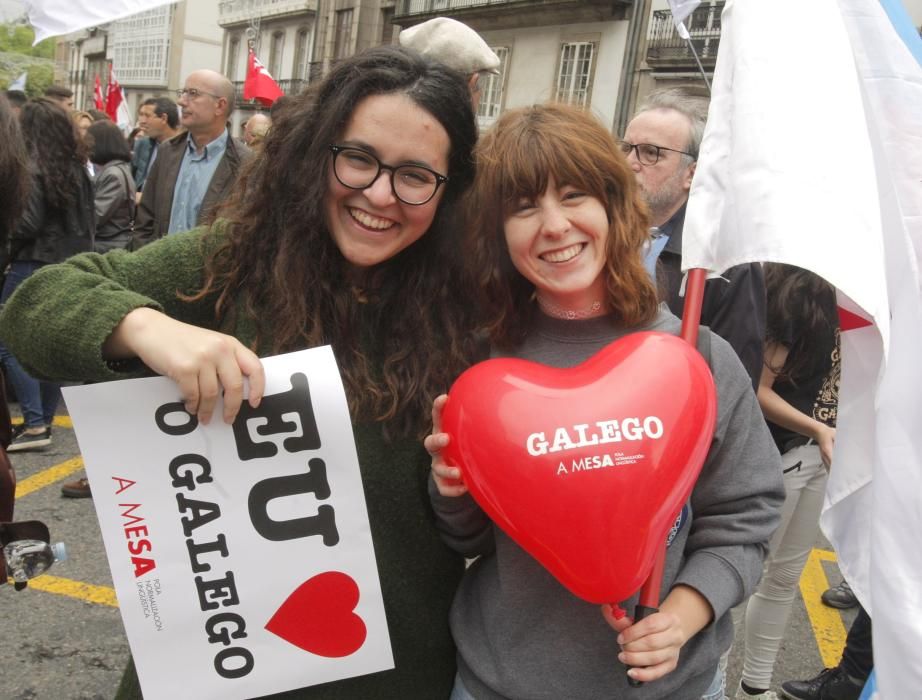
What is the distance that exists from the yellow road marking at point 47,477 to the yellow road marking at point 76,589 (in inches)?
35.3

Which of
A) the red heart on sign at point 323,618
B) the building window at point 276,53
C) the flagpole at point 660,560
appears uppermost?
the building window at point 276,53

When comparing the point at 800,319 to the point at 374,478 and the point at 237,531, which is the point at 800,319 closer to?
the point at 374,478

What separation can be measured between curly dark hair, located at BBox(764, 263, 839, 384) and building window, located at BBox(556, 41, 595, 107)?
632 inches

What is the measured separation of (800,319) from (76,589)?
3032 millimetres

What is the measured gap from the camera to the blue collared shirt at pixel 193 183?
4832mm

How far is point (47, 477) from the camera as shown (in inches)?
174

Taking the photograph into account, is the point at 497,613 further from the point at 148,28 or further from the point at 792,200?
the point at 148,28

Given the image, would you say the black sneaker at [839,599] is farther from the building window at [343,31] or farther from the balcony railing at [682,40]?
the building window at [343,31]

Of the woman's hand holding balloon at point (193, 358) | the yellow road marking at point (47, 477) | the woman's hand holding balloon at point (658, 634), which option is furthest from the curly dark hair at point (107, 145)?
the woman's hand holding balloon at point (658, 634)

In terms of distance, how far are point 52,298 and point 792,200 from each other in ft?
3.79

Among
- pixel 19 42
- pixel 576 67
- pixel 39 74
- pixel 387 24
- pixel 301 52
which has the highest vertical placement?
pixel 19 42

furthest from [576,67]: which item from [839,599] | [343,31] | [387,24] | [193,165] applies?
[839,599]

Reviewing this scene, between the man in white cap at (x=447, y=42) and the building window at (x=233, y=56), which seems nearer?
the man in white cap at (x=447, y=42)

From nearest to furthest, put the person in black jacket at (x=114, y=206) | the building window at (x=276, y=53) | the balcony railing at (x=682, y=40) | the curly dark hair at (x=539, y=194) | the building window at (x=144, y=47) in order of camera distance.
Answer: the curly dark hair at (x=539, y=194)
the person in black jacket at (x=114, y=206)
the balcony railing at (x=682, y=40)
the building window at (x=276, y=53)
the building window at (x=144, y=47)
